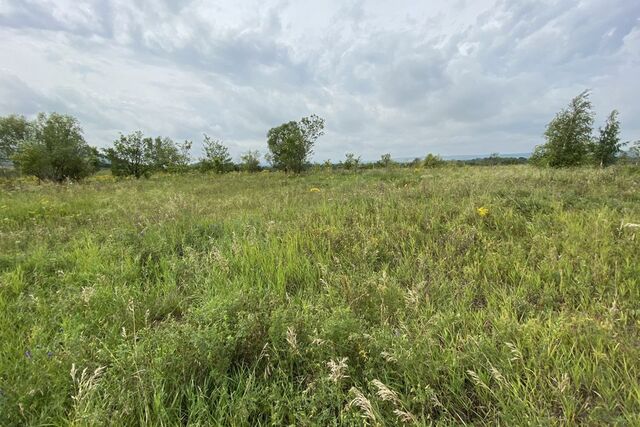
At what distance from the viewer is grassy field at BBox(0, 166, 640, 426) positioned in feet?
4.91

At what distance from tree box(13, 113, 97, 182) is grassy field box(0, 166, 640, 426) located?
2645cm

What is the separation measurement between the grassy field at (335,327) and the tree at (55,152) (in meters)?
26.5

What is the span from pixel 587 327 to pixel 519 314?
45cm

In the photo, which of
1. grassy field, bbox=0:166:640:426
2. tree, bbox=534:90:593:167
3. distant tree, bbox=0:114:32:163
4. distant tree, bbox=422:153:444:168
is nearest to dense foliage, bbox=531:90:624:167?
tree, bbox=534:90:593:167

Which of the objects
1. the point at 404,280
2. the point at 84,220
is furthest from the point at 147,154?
the point at 404,280

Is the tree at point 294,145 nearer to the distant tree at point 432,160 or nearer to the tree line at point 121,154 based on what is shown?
the tree line at point 121,154

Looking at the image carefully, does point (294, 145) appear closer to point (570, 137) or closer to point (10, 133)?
point (570, 137)

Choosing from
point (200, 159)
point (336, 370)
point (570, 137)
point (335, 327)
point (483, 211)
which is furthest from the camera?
point (200, 159)

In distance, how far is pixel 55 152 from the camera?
23.1 m

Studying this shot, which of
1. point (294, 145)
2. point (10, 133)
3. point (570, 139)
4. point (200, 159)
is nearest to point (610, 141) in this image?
point (570, 139)

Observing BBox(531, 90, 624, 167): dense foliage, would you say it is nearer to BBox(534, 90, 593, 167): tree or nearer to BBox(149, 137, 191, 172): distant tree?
BBox(534, 90, 593, 167): tree

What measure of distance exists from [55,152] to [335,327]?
31.6 metres

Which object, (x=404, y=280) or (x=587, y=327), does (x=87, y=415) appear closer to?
(x=404, y=280)

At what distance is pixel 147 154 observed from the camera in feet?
100.0
